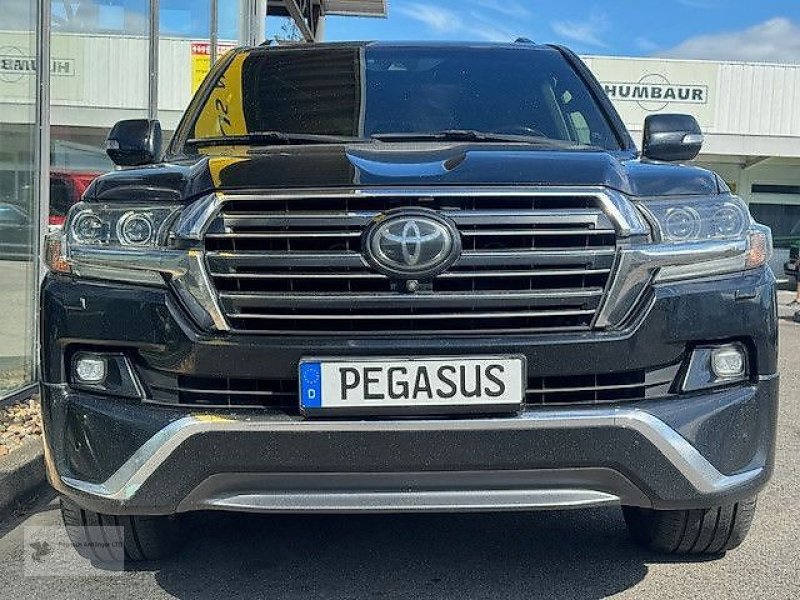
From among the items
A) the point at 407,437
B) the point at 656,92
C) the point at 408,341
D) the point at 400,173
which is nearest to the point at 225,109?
the point at 400,173

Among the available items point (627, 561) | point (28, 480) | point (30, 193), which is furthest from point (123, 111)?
point (627, 561)

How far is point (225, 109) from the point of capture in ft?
12.8

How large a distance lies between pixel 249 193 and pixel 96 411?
0.74 m

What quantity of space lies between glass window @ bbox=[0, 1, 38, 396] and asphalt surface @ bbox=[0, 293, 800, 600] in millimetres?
1904

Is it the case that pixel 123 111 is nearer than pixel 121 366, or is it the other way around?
pixel 121 366

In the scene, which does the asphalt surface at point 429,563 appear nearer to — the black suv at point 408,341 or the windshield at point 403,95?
the black suv at point 408,341

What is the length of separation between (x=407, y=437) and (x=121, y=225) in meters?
1.04

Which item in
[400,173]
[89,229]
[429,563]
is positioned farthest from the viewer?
[429,563]

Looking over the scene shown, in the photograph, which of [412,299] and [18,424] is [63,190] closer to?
[18,424]

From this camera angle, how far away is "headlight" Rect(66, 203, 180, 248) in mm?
2590

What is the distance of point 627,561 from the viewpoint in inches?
124

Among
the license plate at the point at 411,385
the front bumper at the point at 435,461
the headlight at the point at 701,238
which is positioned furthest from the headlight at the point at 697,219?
the license plate at the point at 411,385

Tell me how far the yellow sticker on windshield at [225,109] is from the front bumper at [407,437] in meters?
1.33

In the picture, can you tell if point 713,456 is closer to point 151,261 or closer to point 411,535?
point 411,535
